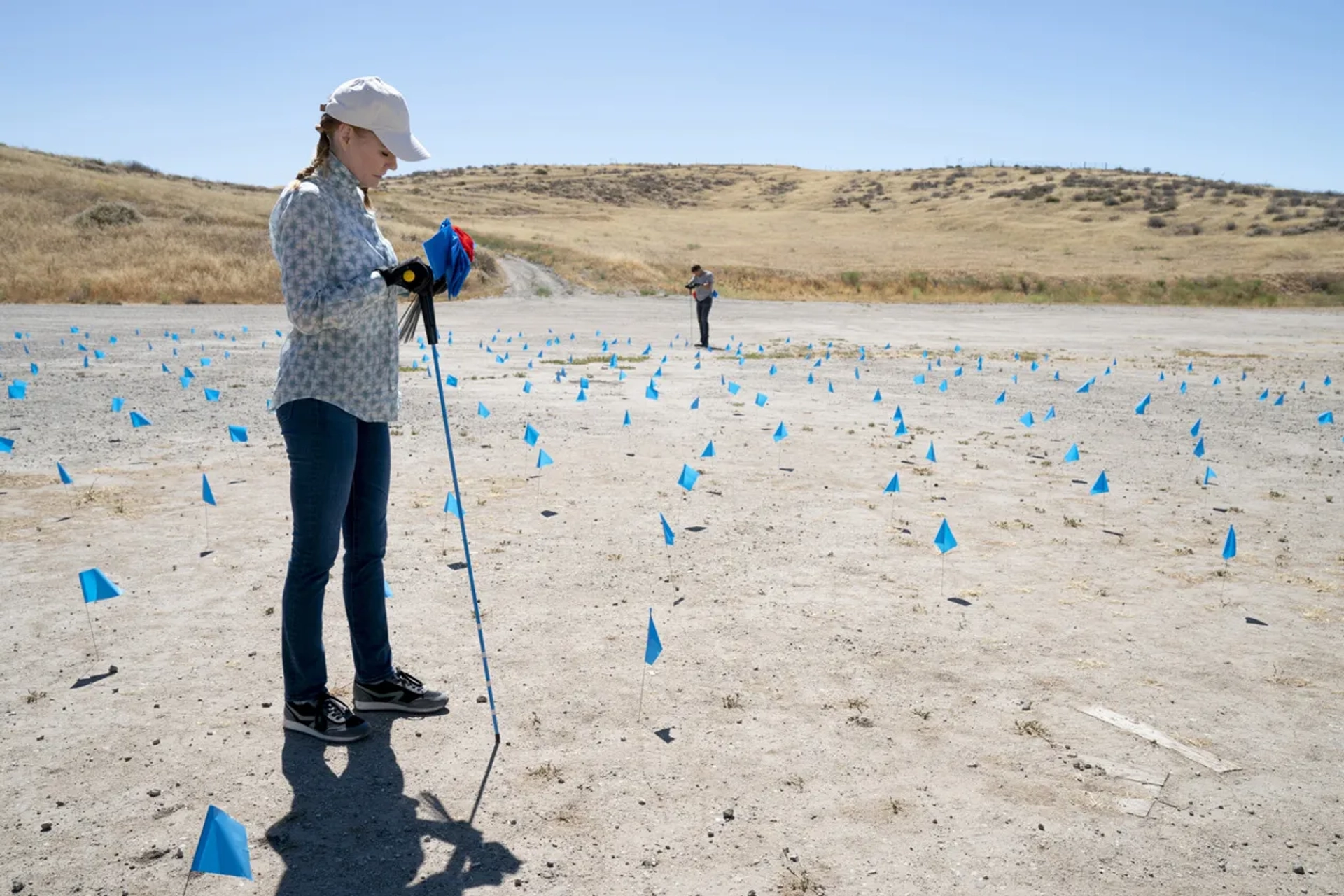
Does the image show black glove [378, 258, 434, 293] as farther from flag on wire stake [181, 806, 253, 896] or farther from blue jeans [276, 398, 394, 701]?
flag on wire stake [181, 806, 253, 896]

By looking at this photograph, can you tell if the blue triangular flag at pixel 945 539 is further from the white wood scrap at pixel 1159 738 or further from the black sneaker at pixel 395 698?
the black sneaker at pixel 395 698

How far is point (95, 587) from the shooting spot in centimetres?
408

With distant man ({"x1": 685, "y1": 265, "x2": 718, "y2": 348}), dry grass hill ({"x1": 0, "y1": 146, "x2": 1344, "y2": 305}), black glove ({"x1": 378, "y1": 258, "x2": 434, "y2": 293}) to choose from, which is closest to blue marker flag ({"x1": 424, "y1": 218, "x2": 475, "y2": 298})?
black glove ({"x1": 378, "y1": 258, "x2": 434, "y2": 293})

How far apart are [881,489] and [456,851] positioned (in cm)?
500

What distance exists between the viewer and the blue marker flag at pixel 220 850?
2352 millimetres

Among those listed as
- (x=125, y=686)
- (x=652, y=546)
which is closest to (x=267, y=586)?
(x=125, y=686)

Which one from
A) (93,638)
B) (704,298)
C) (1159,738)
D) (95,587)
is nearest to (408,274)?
(95,587)

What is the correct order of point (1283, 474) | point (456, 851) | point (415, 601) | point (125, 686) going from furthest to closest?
1. point (1283, 474)
2. point (415, 601)
3. point (125, 686)
4. point (456, 851)

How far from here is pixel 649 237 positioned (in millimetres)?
61625

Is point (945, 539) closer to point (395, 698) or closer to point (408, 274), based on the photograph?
point (395, 698)

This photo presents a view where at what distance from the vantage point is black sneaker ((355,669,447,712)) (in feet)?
11.9

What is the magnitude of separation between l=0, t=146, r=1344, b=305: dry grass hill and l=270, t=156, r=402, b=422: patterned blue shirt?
29.0 metres

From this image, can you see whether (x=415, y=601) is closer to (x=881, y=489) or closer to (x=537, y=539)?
(x=537, y=539)

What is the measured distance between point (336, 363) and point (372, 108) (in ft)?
2.84
